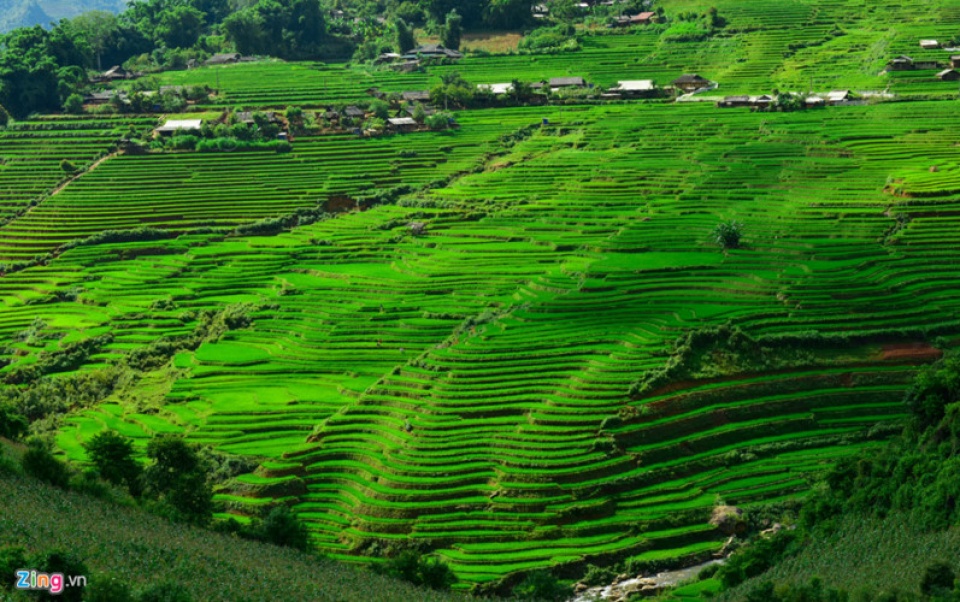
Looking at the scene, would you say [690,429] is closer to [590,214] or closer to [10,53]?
[590,214]

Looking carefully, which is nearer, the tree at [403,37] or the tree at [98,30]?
the tree at [403,37]

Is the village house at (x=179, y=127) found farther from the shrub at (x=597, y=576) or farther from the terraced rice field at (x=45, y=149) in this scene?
the shrub at (x=597, y=576)

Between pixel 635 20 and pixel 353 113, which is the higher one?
pixel 635 20

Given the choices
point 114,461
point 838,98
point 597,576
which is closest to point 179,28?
point 838,98

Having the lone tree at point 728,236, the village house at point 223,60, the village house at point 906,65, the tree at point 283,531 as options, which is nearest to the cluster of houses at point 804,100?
the village house at point 906,65

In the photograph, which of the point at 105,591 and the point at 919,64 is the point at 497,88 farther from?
the point at 105,591

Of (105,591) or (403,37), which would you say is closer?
Answer: (105,591)
